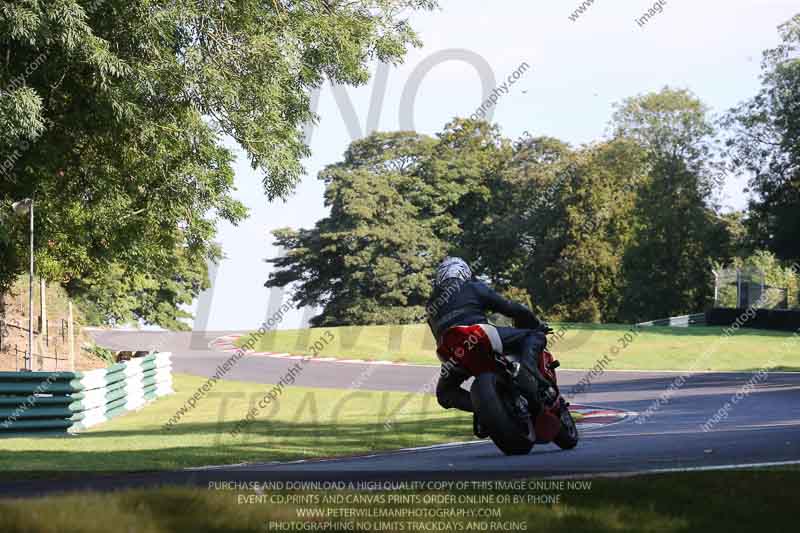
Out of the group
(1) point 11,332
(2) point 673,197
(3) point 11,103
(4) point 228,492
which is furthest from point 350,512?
(2) point 673,197

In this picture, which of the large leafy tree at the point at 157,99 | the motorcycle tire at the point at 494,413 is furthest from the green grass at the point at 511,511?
the large leafy tree at the point at 157,99

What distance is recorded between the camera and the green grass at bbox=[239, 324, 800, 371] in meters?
42.1

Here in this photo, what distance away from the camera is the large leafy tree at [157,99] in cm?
1670

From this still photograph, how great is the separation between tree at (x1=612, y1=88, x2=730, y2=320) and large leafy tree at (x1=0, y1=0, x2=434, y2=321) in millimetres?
48873

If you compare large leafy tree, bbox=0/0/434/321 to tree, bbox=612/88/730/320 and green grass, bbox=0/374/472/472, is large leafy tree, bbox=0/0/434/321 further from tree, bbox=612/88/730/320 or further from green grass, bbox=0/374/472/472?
tree, bbox=612/88/730/320

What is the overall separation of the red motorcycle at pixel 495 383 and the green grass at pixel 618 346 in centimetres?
2907

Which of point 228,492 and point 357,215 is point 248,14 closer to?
point 228,492

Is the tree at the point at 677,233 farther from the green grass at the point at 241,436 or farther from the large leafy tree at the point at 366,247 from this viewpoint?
the green grass at the point at 241,436

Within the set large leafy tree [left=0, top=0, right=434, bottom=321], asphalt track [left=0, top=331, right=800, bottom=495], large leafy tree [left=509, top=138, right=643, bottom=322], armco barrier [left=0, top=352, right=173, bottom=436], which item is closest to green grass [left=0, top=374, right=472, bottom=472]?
armco barrier [left=0, top=352, right=173, bottom=436]

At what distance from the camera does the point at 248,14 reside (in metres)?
18.4

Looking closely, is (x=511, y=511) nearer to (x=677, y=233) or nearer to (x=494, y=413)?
(x=494, y=413)

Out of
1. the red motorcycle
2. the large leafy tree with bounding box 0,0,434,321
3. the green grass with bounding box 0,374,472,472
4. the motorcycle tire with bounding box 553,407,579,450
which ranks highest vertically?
the large leafy tree with bounding box 0,0,434,321

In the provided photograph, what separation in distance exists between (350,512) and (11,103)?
12034 millimetres

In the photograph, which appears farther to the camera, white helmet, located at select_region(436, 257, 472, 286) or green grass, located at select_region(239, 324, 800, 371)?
green grass, located at select_region(239, 324, 800, 371)
